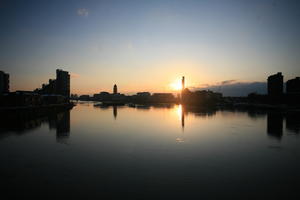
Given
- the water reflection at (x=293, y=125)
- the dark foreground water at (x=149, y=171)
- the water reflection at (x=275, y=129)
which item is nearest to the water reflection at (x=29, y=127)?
the dark foreground water at (x=149, y=171)

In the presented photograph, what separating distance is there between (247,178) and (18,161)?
2380cm

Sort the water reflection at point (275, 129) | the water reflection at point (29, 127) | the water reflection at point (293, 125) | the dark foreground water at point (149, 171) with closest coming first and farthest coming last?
the dark foreground water at point (149, 171)
the water reflection at point (29, 127)
the water reflection at point (275, 129)
the water reflection at point (293, 125)

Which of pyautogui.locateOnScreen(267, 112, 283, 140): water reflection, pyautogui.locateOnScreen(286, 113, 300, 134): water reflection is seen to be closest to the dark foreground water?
pyautogui.locateOnScreen(267, 112, 283, 140): water reflection

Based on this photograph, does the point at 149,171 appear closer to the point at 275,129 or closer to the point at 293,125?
the point at 275,129

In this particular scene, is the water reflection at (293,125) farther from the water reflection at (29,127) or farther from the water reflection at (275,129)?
the water reflection at (29,127)

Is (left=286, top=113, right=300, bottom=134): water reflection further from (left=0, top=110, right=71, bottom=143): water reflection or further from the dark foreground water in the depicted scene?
(left=0, top=110, right=71, bottom=143): water reflection

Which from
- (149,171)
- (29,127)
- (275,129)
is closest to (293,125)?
(275,129)

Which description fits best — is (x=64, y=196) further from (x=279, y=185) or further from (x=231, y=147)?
(x=231, y=147)

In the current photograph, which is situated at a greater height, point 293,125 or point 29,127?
point 293,125

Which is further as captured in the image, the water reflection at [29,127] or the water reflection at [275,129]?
the water reflection at [275,129]

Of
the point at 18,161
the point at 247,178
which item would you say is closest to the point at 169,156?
the point at 247,178

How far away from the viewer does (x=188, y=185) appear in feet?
50.1

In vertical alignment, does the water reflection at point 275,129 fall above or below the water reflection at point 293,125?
below

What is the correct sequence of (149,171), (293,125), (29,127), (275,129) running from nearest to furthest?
1. (149,171)
2. (275,129)
3. (29,127)
4. (293,125)
